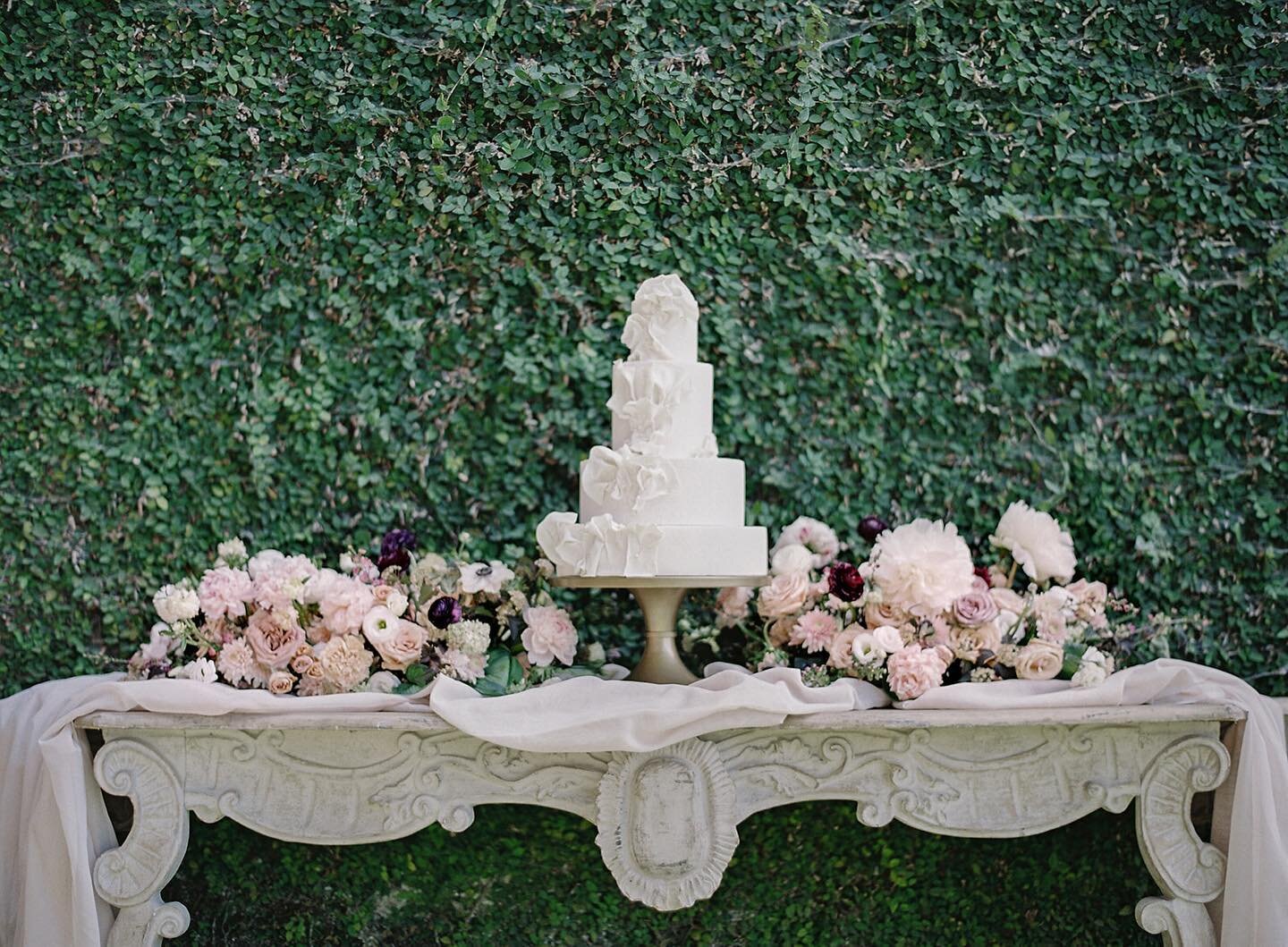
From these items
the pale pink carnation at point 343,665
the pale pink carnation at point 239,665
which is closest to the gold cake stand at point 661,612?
the pale pink carnation at point 343,665

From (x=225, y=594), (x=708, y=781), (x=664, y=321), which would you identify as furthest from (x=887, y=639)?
(x=225, y=594)

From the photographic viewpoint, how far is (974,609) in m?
2.74

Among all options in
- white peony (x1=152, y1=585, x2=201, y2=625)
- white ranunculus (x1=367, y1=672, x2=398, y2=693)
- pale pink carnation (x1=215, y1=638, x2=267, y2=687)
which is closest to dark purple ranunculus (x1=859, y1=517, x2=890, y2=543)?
white ranunculus (x1=367, y1=672, x2=398, y2=693)

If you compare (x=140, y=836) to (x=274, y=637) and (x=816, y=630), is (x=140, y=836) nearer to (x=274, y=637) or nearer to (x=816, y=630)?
(x=274, y=637)

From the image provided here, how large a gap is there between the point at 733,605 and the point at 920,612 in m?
0.45

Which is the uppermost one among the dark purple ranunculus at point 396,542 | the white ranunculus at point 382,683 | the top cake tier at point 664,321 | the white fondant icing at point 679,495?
the top cake tier at point 664,321

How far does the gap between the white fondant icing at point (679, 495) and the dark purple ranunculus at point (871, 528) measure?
46cm

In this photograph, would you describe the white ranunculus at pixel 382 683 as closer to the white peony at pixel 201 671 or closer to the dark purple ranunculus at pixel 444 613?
the dark purple ranunculus at pixel 444 613

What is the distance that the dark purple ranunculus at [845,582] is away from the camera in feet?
9.08

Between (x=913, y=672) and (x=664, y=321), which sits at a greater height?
(x=664, y=321)

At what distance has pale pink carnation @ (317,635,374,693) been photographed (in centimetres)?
267

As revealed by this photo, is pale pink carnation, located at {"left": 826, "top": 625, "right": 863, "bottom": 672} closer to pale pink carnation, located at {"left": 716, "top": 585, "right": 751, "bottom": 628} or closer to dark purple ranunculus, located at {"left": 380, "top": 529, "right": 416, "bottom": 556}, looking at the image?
pale pink carnation, located at {"left": 716, "top": 585, "right": 751, "bottom": 628}

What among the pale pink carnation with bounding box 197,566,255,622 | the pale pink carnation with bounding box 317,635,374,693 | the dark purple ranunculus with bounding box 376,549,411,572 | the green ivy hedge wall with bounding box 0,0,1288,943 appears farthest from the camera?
the green ivy hedge wall with bounding box 0,0,1288,943

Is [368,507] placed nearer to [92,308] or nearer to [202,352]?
[202,352]
